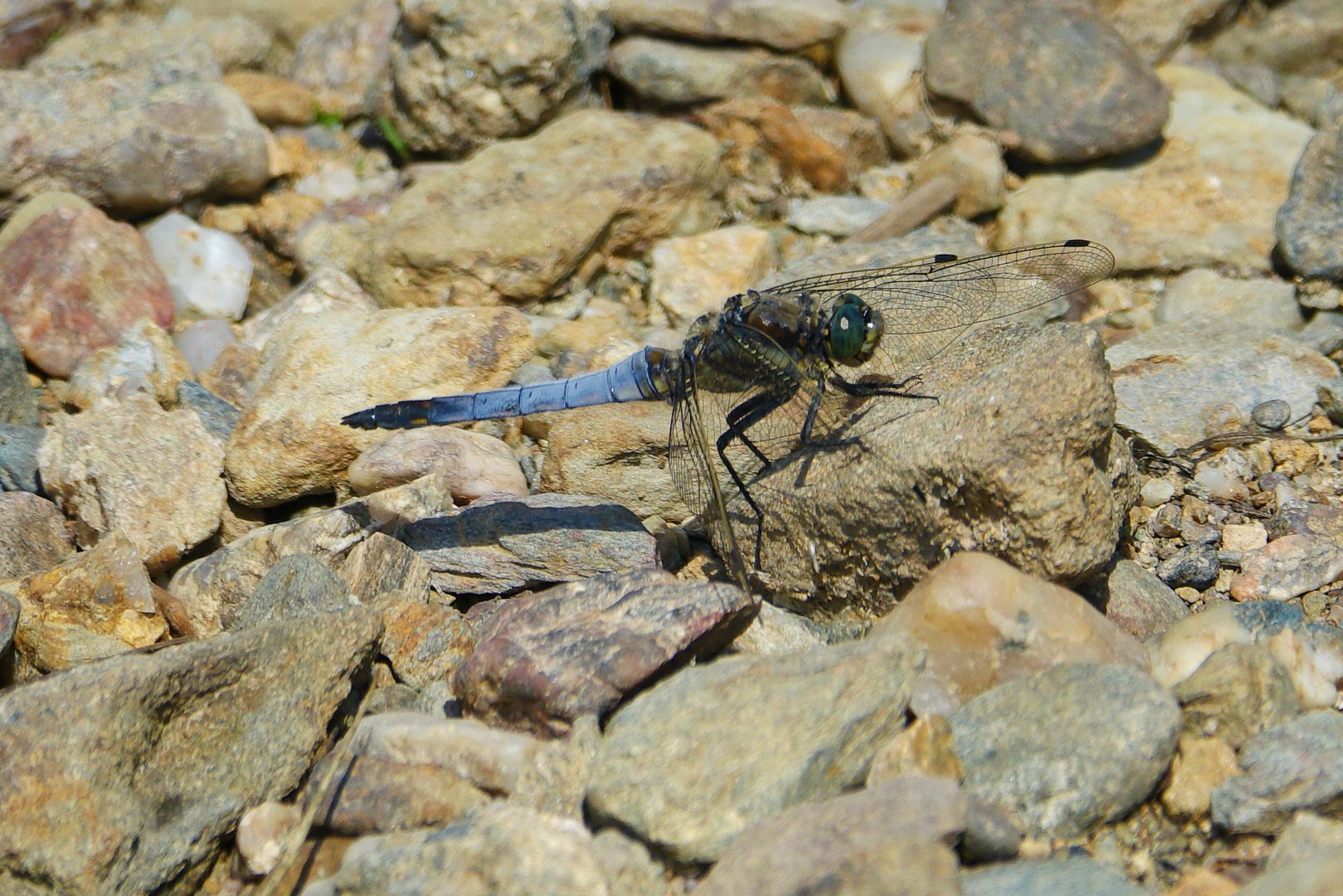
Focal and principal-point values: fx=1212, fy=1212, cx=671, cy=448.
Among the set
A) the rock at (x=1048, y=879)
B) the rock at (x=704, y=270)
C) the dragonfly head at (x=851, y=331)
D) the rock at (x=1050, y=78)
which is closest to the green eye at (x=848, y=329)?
the dragonfly head at (x=851, y=331)

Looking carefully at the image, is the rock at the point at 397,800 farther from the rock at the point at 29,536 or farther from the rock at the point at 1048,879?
the rock at the point at 29,536

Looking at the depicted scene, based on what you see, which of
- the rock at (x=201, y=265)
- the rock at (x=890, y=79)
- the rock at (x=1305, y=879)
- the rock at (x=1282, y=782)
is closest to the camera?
the rock at (x=1305, y=879)

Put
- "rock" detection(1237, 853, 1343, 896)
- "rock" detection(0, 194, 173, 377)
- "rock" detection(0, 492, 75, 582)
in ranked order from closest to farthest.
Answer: "rock" detection(1237, 853, 1343, 896)
"rock" detection(0, 492, 75, 582)
"rock" detection(0, 194, 173, 377)

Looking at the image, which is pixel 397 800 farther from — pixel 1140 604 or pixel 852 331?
pixel 1140 604

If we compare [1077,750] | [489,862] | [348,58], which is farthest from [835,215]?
[489,862]

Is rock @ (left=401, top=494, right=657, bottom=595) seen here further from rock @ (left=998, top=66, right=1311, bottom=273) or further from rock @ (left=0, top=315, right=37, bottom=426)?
rock @ (left=998, top=66, right=1311, bottom=273)

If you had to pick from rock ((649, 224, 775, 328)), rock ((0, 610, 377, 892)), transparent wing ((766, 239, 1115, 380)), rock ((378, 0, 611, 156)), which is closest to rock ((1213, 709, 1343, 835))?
transparent wing ((766, 239, 1115, 380))
